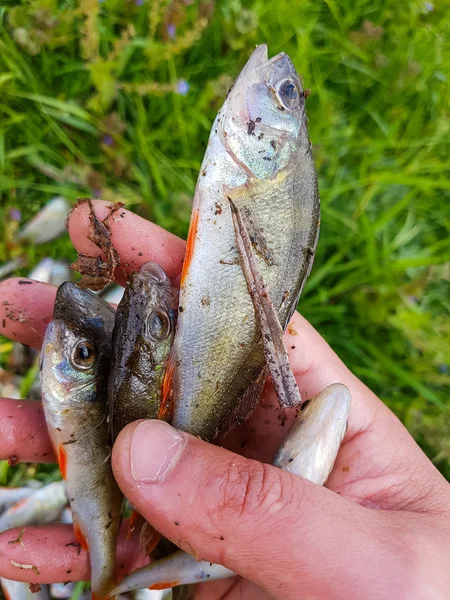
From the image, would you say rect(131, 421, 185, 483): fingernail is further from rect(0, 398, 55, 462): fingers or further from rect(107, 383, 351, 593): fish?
rect(0, 398, 55, 462): fingers

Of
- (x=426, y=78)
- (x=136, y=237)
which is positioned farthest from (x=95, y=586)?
(x=426, y=78)

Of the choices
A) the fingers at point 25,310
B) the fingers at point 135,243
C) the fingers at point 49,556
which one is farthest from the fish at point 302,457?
the fingers at point 25,310

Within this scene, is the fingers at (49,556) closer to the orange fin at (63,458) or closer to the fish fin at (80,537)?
the fish fin at (80,537)

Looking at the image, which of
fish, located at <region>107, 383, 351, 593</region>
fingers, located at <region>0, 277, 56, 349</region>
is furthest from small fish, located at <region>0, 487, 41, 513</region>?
fish, located at <region>107, 383, 351, 593</region>

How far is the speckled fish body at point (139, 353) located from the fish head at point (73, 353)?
14 cm

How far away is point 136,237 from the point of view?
2379mm

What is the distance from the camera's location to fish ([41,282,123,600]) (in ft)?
6.57

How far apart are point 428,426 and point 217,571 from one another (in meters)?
1.70

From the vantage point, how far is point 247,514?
1.50m

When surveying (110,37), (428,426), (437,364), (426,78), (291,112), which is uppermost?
(426,78)

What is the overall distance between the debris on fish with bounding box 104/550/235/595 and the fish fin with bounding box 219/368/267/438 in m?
0.45

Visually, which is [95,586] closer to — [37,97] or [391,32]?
[37,97]

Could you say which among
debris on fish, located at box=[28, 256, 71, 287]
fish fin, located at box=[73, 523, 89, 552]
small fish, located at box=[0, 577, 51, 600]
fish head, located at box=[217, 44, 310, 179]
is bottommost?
small fish, located at box=[0, 577, 51, 600]

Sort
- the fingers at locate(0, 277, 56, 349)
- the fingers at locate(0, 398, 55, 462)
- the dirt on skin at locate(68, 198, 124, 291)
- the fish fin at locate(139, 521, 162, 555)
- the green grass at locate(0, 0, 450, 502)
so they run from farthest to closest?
1. the green grass at locate(0, 0, 450, 502)
2. the fingers at locate(0, 277, 56, 349)
3. the fingers at locate(0, 398, 55, 462)
4. the dirt on skin at locate(68, 198, 124, 291)
5. the fish fin at locate(139, 521, 162, 555)
